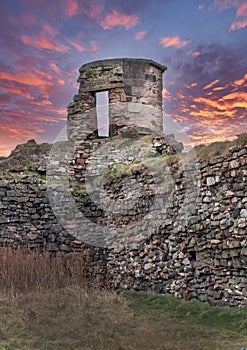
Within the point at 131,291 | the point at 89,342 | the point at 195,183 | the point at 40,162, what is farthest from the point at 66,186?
the point at 89,342

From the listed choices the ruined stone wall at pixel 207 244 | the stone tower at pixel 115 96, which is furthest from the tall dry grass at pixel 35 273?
the stone tower at pixel 115 96

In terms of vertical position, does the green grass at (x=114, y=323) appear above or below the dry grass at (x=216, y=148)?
below

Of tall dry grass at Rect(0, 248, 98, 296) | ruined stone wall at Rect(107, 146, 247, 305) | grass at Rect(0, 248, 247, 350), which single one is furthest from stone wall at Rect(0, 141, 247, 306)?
A: tall dry grass at Rect(0, 248, 98, 296)

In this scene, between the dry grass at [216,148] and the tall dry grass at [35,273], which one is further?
the tall dry grass at [35,273]

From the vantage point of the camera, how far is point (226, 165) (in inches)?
293

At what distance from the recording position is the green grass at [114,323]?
557 centimetres

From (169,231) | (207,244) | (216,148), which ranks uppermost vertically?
(216,148)

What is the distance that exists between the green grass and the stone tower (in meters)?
7.51

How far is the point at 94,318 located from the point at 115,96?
373 inches

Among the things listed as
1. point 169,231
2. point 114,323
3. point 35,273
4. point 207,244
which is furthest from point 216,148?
point 35,273

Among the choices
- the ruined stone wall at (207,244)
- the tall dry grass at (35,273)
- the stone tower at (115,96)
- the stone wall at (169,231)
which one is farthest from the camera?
the stone tower at (115,96)

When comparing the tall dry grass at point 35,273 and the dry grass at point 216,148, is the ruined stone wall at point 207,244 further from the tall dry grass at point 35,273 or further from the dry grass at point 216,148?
the tall dry grass at point 35,273

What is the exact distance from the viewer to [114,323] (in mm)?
6621

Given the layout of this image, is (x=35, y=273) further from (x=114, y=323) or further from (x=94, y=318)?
(x=114, y=323)
